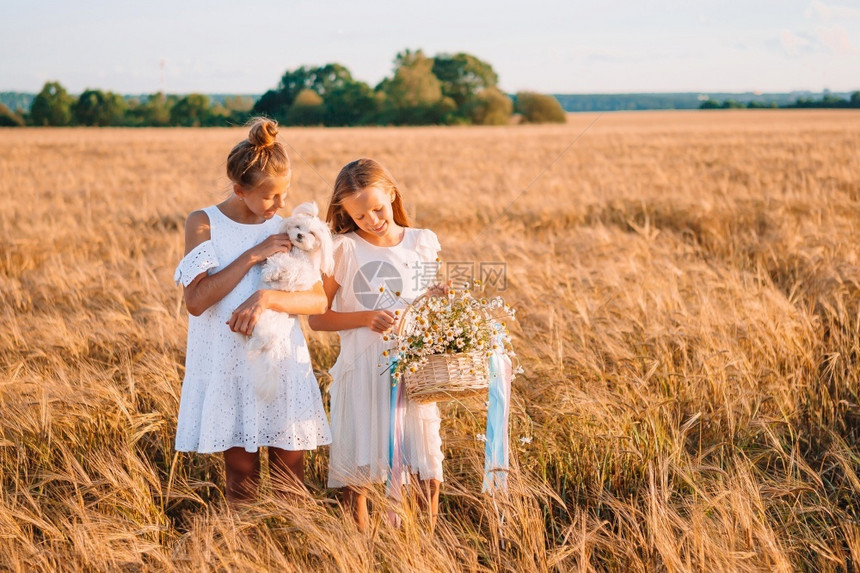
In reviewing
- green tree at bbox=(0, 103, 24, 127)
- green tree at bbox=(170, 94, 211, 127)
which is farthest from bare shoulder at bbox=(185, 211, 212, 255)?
green tree at bbox=(0, 103, 24, 127)

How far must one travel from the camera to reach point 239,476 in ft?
8.93

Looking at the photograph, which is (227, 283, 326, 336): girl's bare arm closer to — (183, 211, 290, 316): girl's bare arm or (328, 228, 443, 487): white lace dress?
(183, 211, 290, 316): girl's bare arm

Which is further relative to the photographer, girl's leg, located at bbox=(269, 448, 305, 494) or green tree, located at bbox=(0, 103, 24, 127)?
green tree, located at bbox=(0, 103, 24, 127)

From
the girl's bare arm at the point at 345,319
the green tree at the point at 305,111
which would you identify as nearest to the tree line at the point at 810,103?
the green tree at the point at 305,111

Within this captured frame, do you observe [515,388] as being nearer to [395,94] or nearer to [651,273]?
[651,273]

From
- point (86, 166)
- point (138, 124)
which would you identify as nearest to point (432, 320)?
point (86, 166)

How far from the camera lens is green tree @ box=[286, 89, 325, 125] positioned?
51719 millimetres

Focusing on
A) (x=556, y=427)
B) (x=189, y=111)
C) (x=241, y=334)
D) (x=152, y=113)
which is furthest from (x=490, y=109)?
(x=241, y=334)

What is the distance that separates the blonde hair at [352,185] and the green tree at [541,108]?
57.6 m

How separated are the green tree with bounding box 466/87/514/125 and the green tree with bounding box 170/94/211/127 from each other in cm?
2200

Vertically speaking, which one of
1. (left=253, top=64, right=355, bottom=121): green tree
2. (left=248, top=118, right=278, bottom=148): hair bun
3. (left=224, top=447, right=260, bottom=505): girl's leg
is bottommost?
(left=224, top=447, right=260, bottom=505): girl's leg

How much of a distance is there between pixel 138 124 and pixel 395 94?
20.5m

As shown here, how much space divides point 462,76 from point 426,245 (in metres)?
78.7

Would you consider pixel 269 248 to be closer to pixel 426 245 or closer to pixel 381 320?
pixel 381 320
